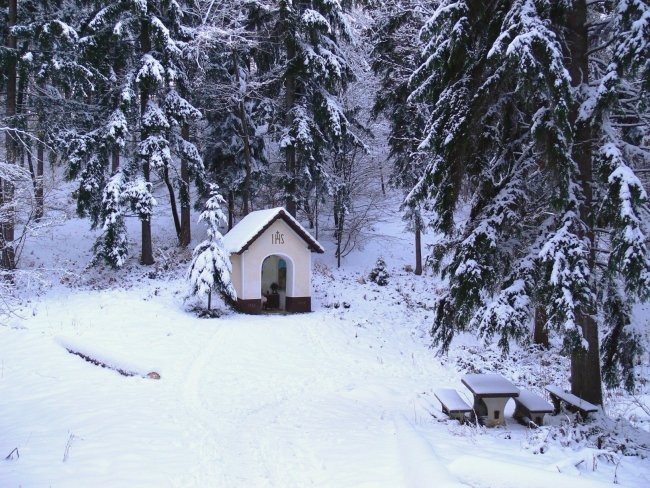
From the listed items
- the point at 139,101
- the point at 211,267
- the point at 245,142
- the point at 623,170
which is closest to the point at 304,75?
the point at 245,142

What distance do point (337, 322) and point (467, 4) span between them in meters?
10.2

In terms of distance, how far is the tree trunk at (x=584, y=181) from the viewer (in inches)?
270

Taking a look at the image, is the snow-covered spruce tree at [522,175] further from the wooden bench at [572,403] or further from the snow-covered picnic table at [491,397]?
the snow-covered picnic table at [491,397]

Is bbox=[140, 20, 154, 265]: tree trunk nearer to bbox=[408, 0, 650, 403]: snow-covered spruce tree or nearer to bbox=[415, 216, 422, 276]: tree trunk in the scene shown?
bbox=[415, 216, 422, 276]: tree trunk

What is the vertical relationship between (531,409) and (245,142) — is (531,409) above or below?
below

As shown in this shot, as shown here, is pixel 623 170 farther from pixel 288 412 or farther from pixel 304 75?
pixel 304 75

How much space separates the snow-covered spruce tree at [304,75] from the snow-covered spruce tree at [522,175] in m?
10.7

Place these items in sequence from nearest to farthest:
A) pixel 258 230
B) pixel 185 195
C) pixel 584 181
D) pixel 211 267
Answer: pixel 584 181
pixel 211 267
pixel 258 230
pixel 185 195

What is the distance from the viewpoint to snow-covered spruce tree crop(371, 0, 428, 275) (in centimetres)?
1856

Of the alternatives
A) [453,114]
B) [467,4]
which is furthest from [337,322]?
[467,4]

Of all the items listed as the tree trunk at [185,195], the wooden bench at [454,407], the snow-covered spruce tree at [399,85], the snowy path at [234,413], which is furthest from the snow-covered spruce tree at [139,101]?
the wooden bench at [454,407]

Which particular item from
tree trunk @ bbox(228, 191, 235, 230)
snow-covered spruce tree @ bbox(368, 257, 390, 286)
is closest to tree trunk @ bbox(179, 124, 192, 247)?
tree trunk @ bbox(228, 191, 235, 230)

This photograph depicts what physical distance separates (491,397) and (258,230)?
9.80m

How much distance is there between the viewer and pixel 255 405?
7.97 meters
